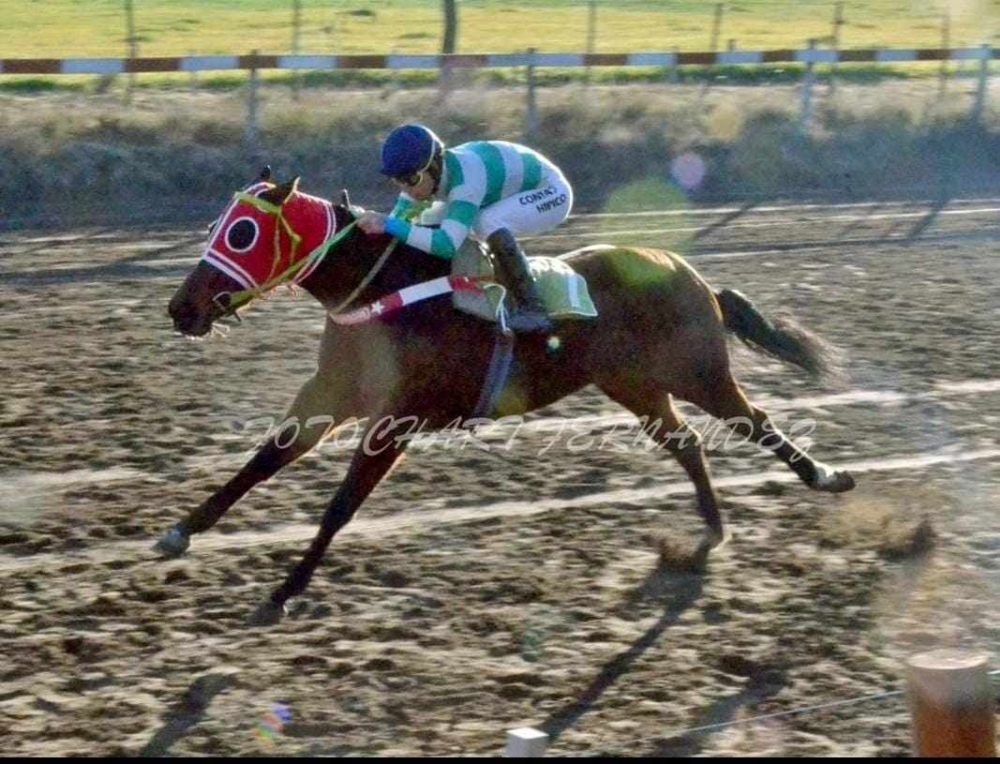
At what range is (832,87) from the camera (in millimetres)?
22219

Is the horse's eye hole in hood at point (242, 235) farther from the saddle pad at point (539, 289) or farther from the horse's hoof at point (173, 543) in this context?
the horse's hoof at point (173, 543)

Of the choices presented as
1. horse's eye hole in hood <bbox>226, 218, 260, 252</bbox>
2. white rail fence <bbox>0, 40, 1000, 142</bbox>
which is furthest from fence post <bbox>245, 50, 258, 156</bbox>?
horse's eye hole in hood <bbox>226, 218, 260, 252</bbox>

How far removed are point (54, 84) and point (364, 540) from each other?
15.9m

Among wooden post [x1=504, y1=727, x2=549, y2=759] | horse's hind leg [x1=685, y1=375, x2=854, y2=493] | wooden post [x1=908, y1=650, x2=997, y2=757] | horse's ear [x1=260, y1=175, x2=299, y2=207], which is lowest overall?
horse's hind leg [x1=685, y1=375, x2=854, y2=493]

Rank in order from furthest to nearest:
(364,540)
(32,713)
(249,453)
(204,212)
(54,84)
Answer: (54,84), (204,212), (249,453), (364,540), (32,713)

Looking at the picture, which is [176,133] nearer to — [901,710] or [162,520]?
[162,520]

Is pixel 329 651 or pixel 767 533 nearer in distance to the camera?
pixel 329 651

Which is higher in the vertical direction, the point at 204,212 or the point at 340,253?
the point at 340,253

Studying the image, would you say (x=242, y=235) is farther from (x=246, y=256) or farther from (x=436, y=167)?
(x=436, y=167)

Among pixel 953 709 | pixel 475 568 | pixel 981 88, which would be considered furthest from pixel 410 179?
pixel 981 88

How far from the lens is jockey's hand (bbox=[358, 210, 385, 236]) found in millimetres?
6555

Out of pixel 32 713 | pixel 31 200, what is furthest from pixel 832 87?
pixel 32 713

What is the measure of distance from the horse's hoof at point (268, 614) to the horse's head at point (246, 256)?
1.09 m

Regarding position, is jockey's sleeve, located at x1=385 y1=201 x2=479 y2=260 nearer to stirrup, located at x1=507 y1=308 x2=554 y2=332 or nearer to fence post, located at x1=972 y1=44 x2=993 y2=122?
stirrup, located at x1=507 y1=308 x2=554 y2=332
